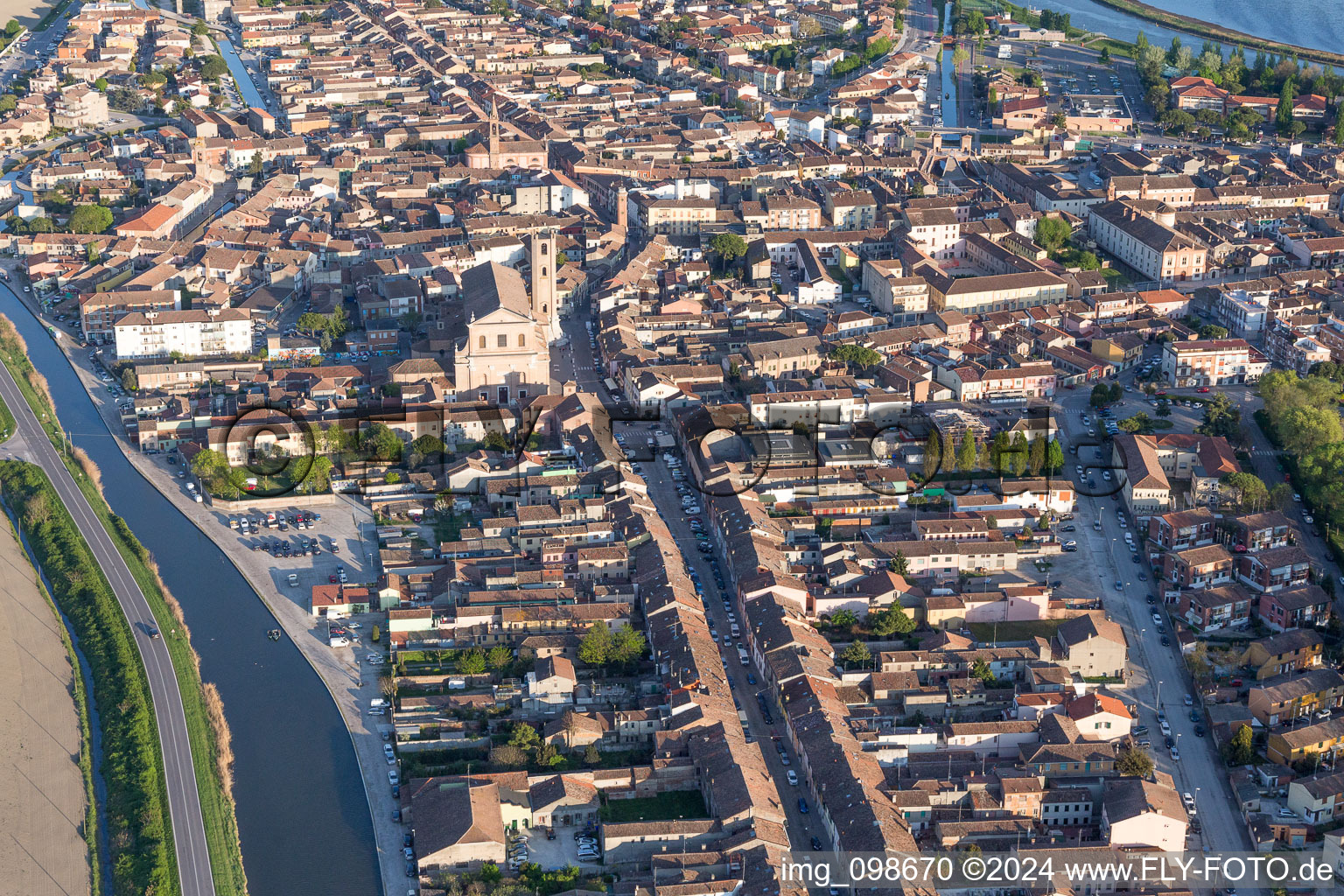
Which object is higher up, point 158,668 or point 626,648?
point 626,648

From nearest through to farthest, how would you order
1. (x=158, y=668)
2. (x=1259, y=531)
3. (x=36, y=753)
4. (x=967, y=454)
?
1. (x=36, y=753)
2. (x=158, y=668)
3. (x=1259, y=531)
4. (x=967, y=454)

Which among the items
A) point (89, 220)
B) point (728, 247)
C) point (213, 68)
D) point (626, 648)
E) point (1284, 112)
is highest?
point (626, 648)

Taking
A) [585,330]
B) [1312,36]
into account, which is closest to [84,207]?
[585,330]

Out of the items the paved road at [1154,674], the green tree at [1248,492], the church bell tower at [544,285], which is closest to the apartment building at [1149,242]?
the paved road at [1154,674]

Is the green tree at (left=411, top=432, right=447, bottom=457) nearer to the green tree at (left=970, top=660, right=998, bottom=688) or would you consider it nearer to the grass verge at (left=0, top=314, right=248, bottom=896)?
the grass verge at (left=0, top=314, right=248, bottom=896)

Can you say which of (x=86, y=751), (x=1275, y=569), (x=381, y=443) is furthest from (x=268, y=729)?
(x=1275, y=569)

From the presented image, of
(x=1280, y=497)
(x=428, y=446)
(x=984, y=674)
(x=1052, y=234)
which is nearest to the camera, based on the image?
(x=984, y=674)

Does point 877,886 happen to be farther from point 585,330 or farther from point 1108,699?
point 585,330

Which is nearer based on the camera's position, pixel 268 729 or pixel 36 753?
pixel 36 753

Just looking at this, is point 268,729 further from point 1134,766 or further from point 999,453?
point 999,453
